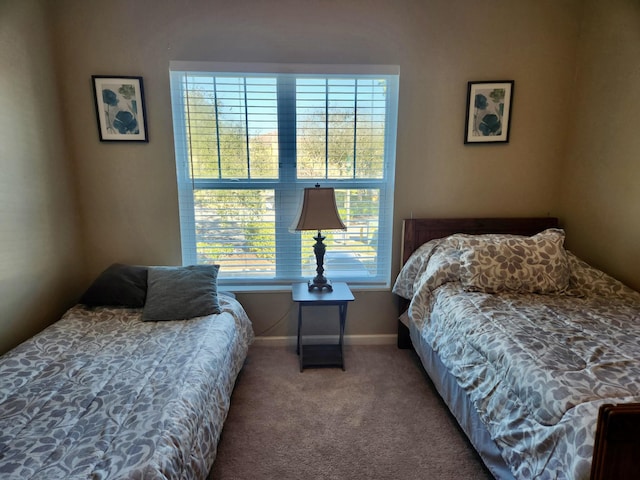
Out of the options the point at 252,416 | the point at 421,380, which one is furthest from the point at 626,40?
the point at 252,416

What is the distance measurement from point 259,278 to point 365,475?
1.56 m

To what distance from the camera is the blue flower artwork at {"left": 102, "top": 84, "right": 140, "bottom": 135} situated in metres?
2.44

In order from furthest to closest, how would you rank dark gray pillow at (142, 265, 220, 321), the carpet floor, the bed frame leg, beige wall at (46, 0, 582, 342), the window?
the bed frame leg < the window < beige wall at (46, 0, 582, 342) < dark gray pillow at (142, 265, 220, 321) < the carpet floor

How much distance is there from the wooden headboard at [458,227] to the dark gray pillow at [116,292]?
1.88 m

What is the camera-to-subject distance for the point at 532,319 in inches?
69.5

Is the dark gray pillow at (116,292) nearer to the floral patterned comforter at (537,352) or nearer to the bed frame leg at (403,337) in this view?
the floral patterned comforter at (537,352)

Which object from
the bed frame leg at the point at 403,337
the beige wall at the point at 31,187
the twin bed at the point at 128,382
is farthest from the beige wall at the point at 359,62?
the bed frame leg at the point at 403,337

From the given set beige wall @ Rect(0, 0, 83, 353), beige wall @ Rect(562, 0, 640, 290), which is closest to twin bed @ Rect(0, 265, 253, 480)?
beige wall @ Rect(0, 0, 83, 353)

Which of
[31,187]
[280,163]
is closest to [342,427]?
[280,163]

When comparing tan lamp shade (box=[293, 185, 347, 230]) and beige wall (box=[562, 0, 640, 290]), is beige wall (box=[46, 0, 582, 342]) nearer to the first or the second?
beige wall (box=[562, 0, 640, 290])

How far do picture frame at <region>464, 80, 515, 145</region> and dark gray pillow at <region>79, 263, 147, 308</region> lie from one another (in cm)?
252

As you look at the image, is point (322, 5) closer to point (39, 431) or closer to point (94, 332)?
point (94, 332)

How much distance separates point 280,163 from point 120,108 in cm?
115

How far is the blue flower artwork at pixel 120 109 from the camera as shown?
2.44 metres
